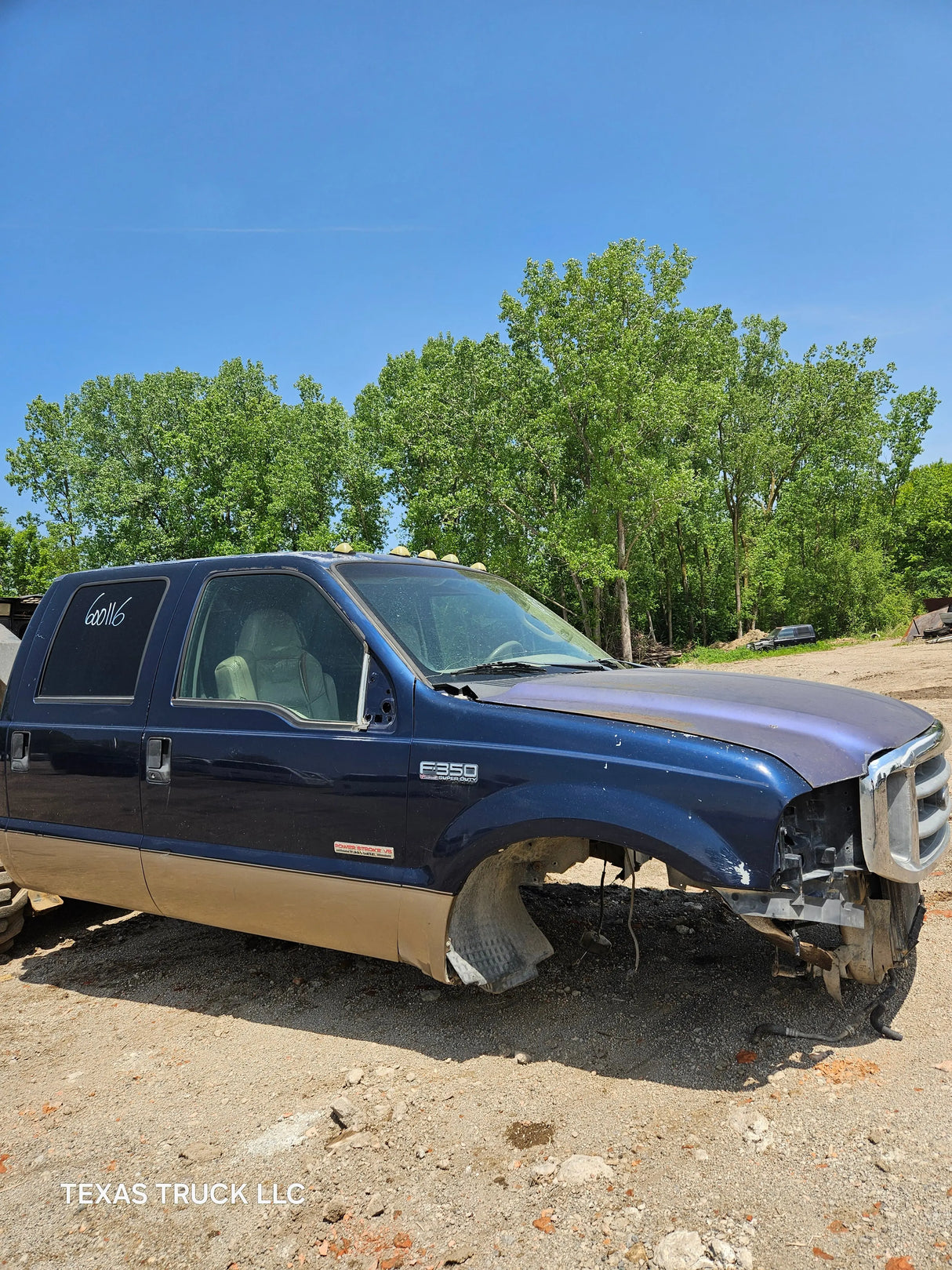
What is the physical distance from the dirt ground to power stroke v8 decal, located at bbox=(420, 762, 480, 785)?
1132mm

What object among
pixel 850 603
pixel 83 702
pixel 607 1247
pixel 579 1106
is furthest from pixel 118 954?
pixel 850 603

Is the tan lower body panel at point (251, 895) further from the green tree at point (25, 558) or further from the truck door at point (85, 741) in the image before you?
the green tree at point (25, 558)

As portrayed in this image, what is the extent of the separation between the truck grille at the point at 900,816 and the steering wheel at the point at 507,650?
1.60m

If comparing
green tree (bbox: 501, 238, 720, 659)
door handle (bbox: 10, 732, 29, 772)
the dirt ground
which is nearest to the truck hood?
the dirt ground

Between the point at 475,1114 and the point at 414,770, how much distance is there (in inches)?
47.3

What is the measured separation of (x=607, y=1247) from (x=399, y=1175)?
2.30 feet

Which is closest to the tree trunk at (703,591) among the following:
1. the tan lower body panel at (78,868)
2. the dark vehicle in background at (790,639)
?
the dark vehicle in background at (790,639)

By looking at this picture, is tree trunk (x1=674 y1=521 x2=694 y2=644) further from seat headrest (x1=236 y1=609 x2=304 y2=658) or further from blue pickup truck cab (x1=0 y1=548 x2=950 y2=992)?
seat headrest (x1=236 y1=609 x2=304 y2=658)

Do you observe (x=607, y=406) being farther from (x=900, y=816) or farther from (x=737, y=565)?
(x=900, y=816)

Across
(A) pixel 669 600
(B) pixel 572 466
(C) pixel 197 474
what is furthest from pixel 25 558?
(A) pixel 669 600

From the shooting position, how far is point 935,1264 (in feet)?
7.01

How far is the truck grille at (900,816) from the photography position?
2.78m

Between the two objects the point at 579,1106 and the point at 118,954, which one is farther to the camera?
the point at 118,954

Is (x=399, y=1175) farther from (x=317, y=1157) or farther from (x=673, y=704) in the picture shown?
(x=673, y=704)
